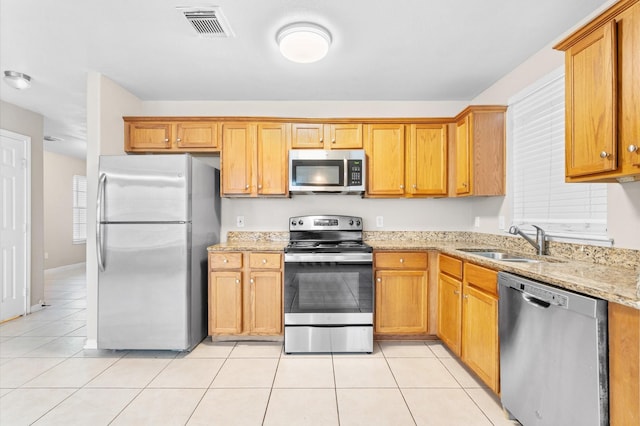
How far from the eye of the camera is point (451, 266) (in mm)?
2742

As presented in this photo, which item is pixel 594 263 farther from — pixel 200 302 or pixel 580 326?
pixel 200 302

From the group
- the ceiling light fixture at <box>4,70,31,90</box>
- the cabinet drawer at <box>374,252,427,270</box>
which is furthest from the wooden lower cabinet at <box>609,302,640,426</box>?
the ceiling light fixture at <box>4,70,31,90</box>

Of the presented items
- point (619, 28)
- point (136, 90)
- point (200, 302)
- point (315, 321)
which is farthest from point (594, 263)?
point (136, 90)

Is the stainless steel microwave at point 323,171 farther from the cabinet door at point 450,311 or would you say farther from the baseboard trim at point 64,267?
the baseboard trim at point 64,267

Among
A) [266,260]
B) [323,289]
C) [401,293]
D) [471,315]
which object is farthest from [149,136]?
[471,315]

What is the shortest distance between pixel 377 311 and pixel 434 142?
1810mm

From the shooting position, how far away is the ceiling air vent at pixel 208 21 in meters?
2.06

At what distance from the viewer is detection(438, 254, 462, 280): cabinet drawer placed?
8.51 ft

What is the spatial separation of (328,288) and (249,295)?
75 centimetres

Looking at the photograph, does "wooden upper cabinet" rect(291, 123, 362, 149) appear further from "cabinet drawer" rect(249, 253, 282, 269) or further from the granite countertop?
the granite countertop

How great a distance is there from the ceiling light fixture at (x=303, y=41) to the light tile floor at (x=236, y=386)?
7.82 feet

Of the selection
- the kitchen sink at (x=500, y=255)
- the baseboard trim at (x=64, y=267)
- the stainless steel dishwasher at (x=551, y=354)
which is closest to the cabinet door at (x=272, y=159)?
the kitchen sink at (x=500, y=255)

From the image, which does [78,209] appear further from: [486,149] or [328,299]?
[486,149]

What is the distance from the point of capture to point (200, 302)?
3082 mm
